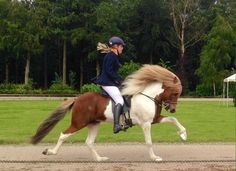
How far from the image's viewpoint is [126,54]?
65250 mm

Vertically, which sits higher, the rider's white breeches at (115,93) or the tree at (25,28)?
the tree at (25,28)

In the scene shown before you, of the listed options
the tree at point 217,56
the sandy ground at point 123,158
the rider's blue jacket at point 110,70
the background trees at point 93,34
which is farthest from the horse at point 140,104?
the background trees at point 93,34

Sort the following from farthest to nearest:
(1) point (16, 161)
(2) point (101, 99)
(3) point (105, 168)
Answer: (2) point (101, 99)
(1) point (16, 161)
(3) point (105, 168)

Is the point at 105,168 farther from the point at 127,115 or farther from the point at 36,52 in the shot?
the point at 36,52

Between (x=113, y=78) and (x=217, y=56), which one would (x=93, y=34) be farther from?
(x=113, y=78)

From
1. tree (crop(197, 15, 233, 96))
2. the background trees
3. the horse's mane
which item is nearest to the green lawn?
the horse's mane

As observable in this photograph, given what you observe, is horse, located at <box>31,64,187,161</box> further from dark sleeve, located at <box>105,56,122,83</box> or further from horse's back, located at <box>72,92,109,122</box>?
dark sleeve, located at <box>105,56,122,83</box>

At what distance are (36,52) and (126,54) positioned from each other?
432 inches

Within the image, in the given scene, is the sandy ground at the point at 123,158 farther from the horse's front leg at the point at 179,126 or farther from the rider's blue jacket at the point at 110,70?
the rider's blue jacket at the point at 110,70

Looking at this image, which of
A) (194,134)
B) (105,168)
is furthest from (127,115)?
(194,134)

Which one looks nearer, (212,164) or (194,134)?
(212,164)

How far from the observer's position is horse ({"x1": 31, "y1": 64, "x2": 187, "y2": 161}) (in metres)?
11.4

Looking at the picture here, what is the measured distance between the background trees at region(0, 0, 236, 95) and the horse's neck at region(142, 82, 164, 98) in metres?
45.7

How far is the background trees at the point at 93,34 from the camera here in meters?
61.7
